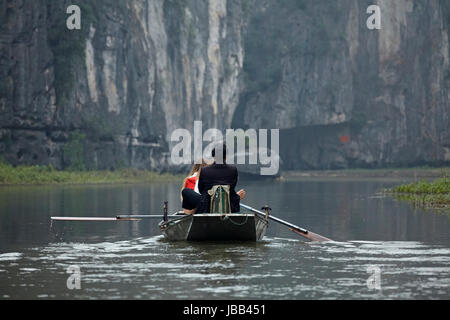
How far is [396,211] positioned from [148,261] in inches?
659

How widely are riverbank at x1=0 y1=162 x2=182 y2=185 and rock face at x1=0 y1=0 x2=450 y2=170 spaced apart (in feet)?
6.55

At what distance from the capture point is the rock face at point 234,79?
76938 mm

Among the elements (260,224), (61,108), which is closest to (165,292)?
(260,224)

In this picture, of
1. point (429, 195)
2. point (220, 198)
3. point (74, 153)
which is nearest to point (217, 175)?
point (220, 198)

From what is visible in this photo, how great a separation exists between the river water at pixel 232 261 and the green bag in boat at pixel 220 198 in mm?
777

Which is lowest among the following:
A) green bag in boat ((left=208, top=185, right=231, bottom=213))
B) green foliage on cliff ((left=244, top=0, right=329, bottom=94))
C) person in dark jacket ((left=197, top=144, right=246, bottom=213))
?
green bag in boat ((left=208, top=185, right=231, bottom=213))

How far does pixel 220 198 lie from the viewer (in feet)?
70.4

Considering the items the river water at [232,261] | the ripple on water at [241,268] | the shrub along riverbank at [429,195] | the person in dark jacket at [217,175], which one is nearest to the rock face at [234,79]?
Answer: the shrub along riverbank at [429,195]

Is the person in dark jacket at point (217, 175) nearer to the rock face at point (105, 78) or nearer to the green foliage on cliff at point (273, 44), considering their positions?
the rock face at point (105, 78)

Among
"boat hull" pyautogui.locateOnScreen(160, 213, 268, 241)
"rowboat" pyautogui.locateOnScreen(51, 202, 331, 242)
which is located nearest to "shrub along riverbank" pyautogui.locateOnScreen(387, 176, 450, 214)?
"rowboat" pyautogui.locateOnScreen(51, 202, 331, 242)

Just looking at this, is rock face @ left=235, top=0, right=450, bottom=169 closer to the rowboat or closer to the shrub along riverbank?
the shrub along riverbank

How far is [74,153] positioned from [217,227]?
57.2m

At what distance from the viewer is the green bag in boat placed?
2147 centimetres
